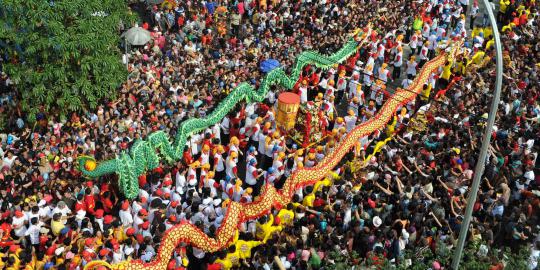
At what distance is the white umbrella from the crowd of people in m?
0.52

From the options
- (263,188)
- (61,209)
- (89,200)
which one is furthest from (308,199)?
(61,209)

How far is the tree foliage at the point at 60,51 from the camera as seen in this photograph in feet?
60.7

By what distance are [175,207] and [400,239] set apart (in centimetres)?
493

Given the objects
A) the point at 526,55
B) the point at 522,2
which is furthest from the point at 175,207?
the point at 522,2

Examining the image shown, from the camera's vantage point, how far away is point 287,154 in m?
19.4

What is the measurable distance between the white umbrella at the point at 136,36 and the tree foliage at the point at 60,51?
1872 mm

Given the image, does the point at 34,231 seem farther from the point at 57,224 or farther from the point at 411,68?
the point at 411,68

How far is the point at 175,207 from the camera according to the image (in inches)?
625

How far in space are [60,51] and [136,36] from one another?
3661 millimetres

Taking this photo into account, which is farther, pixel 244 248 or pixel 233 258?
pixel 244 248

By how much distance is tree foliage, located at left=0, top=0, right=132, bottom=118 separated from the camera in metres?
18.5

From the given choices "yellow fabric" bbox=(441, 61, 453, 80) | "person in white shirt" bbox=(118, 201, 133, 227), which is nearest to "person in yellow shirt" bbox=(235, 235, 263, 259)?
"person in white shirt" bbox=(118, 201, 133, 227)

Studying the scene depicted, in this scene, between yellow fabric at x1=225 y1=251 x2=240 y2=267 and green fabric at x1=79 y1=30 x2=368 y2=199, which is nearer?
yellow fabric at x1=225 y1=251 x2=240 y2=267

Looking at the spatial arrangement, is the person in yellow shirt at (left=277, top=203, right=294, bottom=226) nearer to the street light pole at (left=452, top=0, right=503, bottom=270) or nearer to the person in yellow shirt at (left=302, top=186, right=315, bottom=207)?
the person in yellow shirt at (left=302, top=186, right=315, bottom=207)
